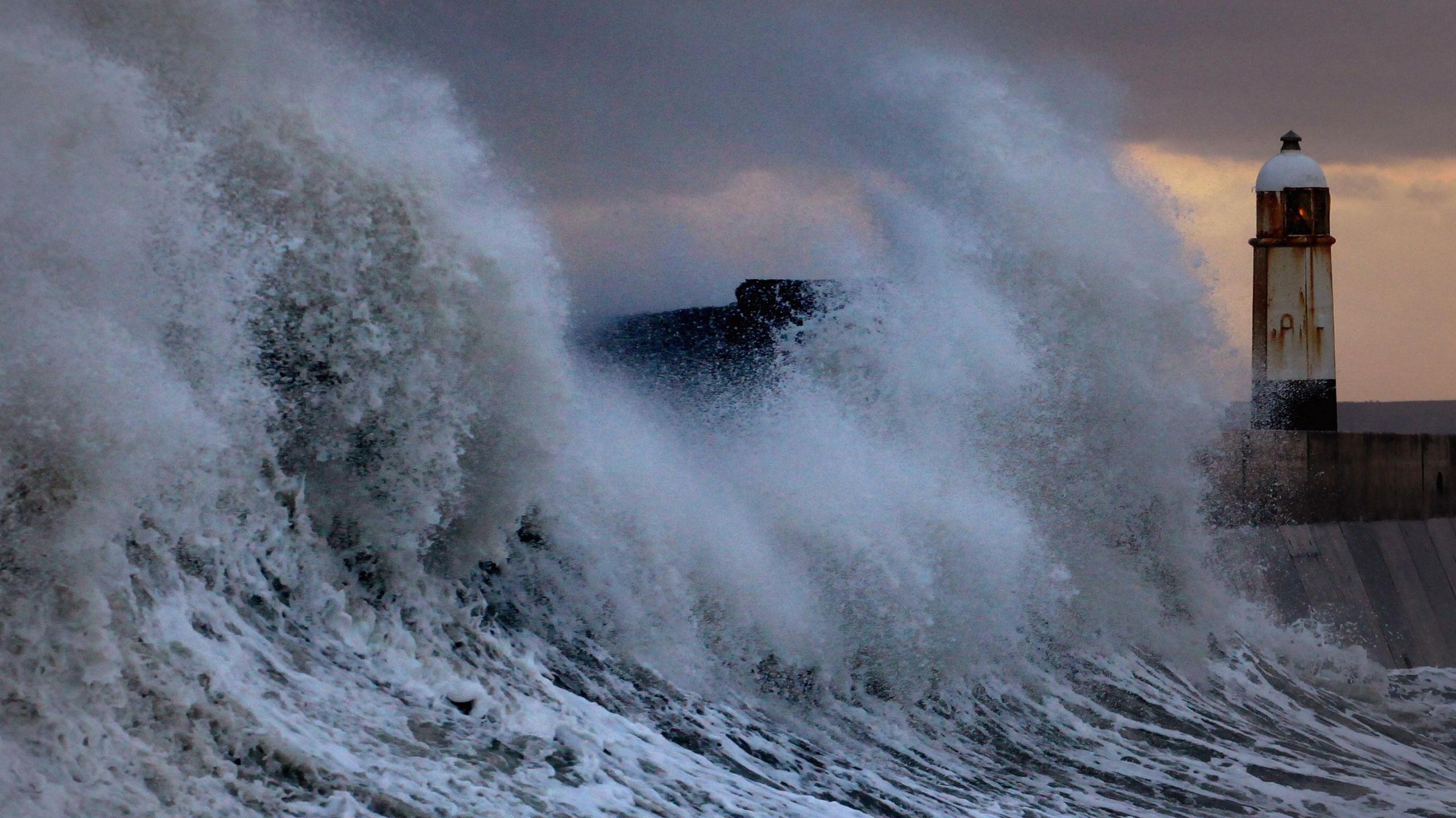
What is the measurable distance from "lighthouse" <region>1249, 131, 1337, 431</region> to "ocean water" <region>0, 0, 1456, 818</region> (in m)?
3.46

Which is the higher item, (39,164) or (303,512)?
(39,164)

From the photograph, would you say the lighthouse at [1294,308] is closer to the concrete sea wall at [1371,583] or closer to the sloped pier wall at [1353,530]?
the sloped pier wall at [1353,530]

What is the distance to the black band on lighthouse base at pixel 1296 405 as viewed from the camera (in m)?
10.6

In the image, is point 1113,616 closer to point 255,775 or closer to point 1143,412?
point 1143,412

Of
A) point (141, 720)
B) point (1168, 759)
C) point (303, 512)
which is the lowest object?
point (1168, 759)

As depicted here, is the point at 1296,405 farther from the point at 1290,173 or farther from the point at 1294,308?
the point at 1290,173

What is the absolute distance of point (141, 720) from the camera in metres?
2.63

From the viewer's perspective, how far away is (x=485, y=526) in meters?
4.28

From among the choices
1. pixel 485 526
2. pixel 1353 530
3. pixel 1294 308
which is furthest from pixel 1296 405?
pixel 485 526

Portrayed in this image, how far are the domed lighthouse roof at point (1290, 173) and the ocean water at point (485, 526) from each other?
4.21 m

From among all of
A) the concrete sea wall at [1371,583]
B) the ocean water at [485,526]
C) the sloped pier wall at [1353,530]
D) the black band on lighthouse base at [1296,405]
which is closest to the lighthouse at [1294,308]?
the black band on lighthouse base at [1296,405]

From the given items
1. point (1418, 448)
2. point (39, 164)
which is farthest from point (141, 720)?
point (1418, 448)

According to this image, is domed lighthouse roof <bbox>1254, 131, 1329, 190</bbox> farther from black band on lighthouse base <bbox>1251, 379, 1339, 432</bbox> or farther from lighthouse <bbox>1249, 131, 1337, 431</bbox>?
black band on lighthouse base <bbox>1251, 379, 1339, 432</bbox>

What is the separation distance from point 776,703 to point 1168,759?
1983 millimetres
